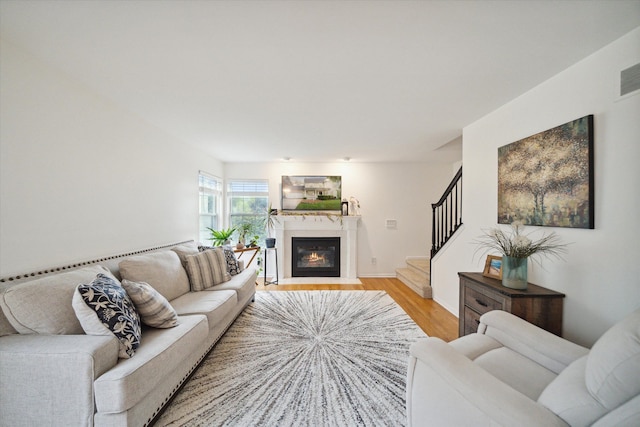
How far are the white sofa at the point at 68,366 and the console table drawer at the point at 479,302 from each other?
2.41 metres

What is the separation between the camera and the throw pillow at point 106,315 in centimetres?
143

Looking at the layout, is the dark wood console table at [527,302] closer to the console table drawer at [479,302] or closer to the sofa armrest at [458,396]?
the console table drawer at [479,302]

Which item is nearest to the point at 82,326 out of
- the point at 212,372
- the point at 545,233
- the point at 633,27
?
the point at 212,372

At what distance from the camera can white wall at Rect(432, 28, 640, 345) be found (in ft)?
4.88

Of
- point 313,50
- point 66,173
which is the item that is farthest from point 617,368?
point 66,173

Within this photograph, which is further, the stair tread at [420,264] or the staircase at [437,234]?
the stair tread at [420,264]

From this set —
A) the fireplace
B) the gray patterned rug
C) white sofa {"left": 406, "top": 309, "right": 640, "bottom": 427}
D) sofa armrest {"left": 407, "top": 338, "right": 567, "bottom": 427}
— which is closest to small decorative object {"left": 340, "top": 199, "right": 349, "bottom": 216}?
the fireplace

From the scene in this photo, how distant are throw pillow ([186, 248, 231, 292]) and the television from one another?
227 cm

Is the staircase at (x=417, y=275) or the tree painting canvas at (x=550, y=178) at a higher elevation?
the tree painting canvas at (x=550, y=178)

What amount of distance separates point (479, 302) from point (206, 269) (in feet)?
9.57

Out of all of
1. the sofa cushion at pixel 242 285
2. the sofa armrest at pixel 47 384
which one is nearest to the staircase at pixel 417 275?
the sofa cushion at pixel 242 285

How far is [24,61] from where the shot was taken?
1.65m

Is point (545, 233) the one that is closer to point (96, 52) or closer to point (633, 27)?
point (633, 27)

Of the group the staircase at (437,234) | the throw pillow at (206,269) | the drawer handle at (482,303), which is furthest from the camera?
the staircase at (437,234)
